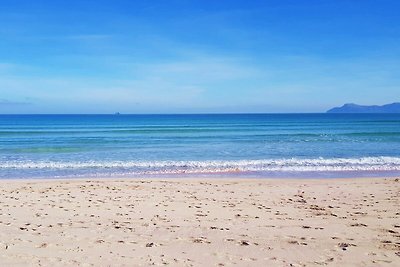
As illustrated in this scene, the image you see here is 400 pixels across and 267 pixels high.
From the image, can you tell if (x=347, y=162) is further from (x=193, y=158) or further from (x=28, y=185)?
(x=28, y=185)

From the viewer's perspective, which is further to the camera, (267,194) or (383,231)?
(267,194)

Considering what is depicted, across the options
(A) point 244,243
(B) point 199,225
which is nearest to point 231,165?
(B) point 199,225

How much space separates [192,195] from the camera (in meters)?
10.7

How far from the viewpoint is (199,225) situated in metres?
7.29

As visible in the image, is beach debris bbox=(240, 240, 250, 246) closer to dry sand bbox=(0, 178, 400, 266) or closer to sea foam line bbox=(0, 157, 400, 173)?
dry sand bbox=(0, 178, 400, 266)

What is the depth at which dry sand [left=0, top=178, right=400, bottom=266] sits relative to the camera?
547 cm

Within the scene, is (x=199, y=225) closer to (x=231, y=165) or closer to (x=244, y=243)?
(x=244, y=243)

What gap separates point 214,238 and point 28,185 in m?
8.41

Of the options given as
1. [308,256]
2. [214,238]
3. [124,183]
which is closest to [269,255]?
[308,256]

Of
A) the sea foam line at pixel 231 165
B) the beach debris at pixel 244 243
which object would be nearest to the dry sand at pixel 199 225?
the beach debris at pixel 244 243

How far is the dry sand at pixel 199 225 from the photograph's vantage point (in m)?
5.47

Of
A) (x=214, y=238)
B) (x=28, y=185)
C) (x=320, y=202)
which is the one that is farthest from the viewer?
(x=28, y=185)

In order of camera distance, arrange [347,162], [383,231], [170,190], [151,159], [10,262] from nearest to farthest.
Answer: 1. [10,262]
2. [383,231]
3. [170,190]
4. [347,162]
5. [151,159]

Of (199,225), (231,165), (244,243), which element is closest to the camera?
(244,243)
